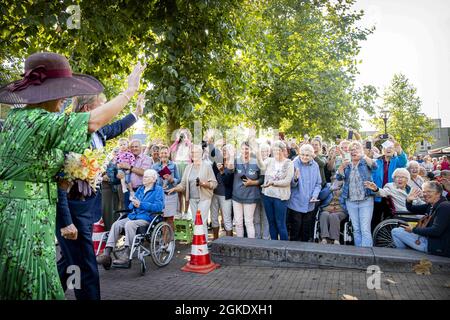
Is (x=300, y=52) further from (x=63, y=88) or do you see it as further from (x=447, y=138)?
(x=447, y=138)

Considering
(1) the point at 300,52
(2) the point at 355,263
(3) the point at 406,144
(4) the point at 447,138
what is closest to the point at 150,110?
(2) the point at 355,263

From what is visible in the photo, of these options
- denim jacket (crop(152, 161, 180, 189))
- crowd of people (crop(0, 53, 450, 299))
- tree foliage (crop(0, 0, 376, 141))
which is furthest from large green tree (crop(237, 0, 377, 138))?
denim jacket (crop(152, 161, 180, 189))

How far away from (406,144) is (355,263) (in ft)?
108

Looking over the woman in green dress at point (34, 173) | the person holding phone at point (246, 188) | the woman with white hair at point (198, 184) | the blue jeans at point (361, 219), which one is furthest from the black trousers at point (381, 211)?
the woman in green dress at point (34, 173)

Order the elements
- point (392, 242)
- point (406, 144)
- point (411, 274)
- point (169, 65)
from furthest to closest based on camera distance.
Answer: point (406, 144)
point (169, 65)
point (392, 242)
point (411, 274)

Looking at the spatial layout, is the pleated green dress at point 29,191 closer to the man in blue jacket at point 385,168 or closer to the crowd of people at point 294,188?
the crowd of people at point 294,188

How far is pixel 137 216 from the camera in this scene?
19.2ft

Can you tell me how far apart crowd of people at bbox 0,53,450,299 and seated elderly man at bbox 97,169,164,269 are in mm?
17

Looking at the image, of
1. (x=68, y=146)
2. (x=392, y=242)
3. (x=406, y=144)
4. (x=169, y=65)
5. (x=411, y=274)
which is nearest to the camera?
(x=68, y=146)

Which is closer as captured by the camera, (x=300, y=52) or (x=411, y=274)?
(x=411, y=274)

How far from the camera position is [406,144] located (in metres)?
34.2

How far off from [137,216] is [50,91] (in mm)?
3877

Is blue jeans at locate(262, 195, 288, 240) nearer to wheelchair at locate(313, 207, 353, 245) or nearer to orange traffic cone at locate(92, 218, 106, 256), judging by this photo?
wheelchair at locate(313, 207, 353, 245)

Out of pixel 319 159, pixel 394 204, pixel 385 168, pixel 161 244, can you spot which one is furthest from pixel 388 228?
pixel 161 244
